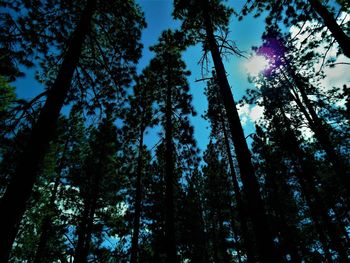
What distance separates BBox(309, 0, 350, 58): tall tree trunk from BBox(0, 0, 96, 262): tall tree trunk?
893cm

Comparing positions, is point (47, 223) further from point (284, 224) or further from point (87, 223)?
point (284, 224)

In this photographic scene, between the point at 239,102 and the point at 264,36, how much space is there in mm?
7799

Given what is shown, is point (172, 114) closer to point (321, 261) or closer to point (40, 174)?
point (40, 174)

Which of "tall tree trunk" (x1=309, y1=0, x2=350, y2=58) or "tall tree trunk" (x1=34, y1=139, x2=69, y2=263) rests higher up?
"tall tree trunk" (x1=309, y1=0, x2=350, y2=58)

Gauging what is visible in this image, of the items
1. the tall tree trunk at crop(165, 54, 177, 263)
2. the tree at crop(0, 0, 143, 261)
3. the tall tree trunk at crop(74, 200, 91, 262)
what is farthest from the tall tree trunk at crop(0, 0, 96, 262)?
the tall tree trunk at crop(74, 200, 91, 262)

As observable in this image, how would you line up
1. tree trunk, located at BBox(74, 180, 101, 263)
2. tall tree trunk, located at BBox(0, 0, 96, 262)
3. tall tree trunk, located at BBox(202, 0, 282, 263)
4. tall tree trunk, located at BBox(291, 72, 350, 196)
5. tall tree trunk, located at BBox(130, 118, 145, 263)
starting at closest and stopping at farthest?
tall tree trunk, located at BBox(0, 0, 96, 262)
tall tree trunk, located at BBox(202, 0, 282, 263)
tall tree trunk, located at BBox(291, 72, 350, 196)
tall tree trunk, located at BBox(130, 118, 145, 263)
tree trunk, located at BBox(74, 180, 101, 263)

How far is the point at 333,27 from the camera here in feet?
25.9

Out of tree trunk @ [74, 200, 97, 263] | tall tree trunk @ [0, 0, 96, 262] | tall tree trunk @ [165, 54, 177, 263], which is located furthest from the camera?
tree trunk @ [74, 200, 97, 263]

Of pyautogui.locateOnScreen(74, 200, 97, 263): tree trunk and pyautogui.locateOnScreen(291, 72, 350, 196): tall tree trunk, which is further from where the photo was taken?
pyautogui.locateOnScreen(74, 200, 97, 263): tree trunk

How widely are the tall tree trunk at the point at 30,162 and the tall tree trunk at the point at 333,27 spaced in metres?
8.93

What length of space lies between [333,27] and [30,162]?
10.6 metres

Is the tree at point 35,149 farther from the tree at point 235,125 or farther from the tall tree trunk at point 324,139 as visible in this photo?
the tall tree trunk at point 324,139

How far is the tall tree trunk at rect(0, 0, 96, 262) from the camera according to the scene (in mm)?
3838

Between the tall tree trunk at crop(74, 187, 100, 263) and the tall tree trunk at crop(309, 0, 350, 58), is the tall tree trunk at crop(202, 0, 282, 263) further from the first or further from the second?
the tall tree trunk at crop(74, 187, 100, 263)
